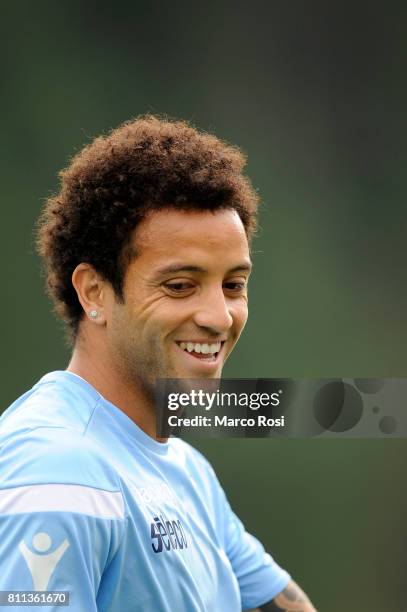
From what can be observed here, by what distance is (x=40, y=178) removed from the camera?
8.68 metres

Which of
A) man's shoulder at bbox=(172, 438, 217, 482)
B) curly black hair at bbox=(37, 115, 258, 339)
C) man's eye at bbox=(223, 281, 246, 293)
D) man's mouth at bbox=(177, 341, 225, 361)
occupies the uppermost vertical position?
curly black hair at bbox=(37, 115, 258, 339)

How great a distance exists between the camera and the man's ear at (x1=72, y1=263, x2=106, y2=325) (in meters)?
2.56

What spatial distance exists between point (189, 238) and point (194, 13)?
829cm

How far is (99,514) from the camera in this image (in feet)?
6.73

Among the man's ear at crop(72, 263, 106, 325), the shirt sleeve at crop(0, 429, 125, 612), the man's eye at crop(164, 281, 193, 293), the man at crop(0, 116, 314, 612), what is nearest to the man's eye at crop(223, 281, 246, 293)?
the man at crop(0, 116, 314, 612)

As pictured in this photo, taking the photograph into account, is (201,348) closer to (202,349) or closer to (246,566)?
(202,349)

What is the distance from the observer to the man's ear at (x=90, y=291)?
2.56 m

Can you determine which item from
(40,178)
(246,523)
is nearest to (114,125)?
(40,178)

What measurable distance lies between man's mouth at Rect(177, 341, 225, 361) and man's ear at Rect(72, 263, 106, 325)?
0.69 ft

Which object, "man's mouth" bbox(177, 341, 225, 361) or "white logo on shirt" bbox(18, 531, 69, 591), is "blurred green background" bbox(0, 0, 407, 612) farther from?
"white logo on shirt" bbox(18, 531, 69, 591)

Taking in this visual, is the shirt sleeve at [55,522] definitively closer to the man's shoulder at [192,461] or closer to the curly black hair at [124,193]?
the curly black hair at [124,193]

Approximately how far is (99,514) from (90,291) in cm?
69

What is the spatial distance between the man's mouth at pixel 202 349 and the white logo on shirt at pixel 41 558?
66 cm

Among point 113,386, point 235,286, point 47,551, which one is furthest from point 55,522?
point 235,286
